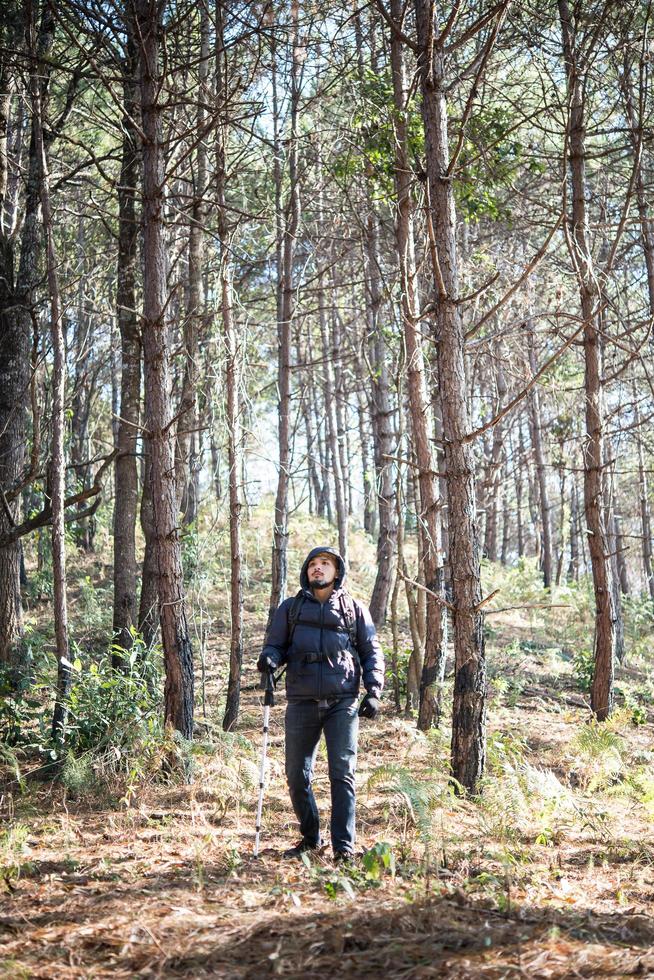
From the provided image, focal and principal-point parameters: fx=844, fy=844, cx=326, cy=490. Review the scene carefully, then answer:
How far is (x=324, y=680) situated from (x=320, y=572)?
750 millimetres

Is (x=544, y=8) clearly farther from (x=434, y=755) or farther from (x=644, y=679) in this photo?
(x=644, y=679)

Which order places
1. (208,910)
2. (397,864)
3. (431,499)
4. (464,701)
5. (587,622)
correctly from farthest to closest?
(587,622)
(431,499)
(464,701)
(397,864)
(208,910)

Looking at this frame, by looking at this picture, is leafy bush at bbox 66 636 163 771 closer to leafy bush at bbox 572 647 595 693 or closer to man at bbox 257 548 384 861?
man at bbox 257 548 384 861

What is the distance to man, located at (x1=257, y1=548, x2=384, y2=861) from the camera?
18.1 ft

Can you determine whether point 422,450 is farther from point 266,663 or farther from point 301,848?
point 301,848

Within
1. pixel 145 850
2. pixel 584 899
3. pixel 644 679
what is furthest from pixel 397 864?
pixel 644 679

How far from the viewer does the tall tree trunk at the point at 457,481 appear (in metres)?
6.45

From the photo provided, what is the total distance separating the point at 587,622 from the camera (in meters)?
19.4

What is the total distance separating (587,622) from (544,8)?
13266 mm

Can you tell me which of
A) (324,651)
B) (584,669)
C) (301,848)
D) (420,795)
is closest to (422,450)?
(324,651)

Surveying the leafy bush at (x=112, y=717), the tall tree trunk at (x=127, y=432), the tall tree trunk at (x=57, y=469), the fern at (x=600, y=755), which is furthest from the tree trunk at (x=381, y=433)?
the leafy bush at (x=112, y=717)

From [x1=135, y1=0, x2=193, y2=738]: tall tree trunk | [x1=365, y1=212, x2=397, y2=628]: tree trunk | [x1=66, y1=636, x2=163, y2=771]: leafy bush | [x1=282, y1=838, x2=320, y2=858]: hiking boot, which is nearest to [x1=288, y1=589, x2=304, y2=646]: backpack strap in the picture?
[x1=282, y1=838, x2=320, y2=858]: hiking boot

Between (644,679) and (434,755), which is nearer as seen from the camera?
(434,755)

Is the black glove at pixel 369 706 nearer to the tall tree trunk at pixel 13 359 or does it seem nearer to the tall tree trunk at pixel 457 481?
the tall tree trunk at pixel 457 481
